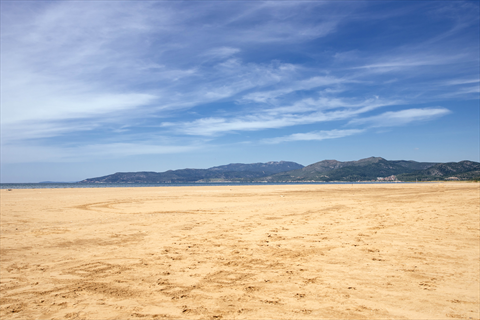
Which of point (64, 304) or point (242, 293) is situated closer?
point (64, 304)

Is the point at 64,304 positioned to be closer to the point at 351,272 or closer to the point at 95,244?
the point at 95,244

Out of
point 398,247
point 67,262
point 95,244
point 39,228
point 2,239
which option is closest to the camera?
point 67,262

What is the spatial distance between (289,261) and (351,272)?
1.53 metres

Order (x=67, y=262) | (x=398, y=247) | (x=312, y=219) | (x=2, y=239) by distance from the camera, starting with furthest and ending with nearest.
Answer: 1. (x=312, y=219)
2. (x=2, y=239)
3. (x=398, y=247)
4. (x=67, y=262)

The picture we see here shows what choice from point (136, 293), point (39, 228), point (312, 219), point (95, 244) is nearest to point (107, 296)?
point (136, 293)

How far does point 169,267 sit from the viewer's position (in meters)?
6.78

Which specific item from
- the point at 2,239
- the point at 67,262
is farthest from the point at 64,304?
the point at 2,239

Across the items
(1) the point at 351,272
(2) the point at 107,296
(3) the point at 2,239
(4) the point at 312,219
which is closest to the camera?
(2) the point at 107,296

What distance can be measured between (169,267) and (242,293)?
2.38 metres

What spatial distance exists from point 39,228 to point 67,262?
6.23 metres

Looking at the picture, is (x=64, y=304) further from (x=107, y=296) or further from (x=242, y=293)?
(x=242, y=293)

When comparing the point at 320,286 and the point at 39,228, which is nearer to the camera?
the point at 320,286

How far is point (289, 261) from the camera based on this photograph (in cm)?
712

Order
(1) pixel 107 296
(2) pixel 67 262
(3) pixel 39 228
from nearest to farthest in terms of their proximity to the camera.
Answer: (1) pixel 107 296, (2) pixel 67 262, (3) pixel 39 228
